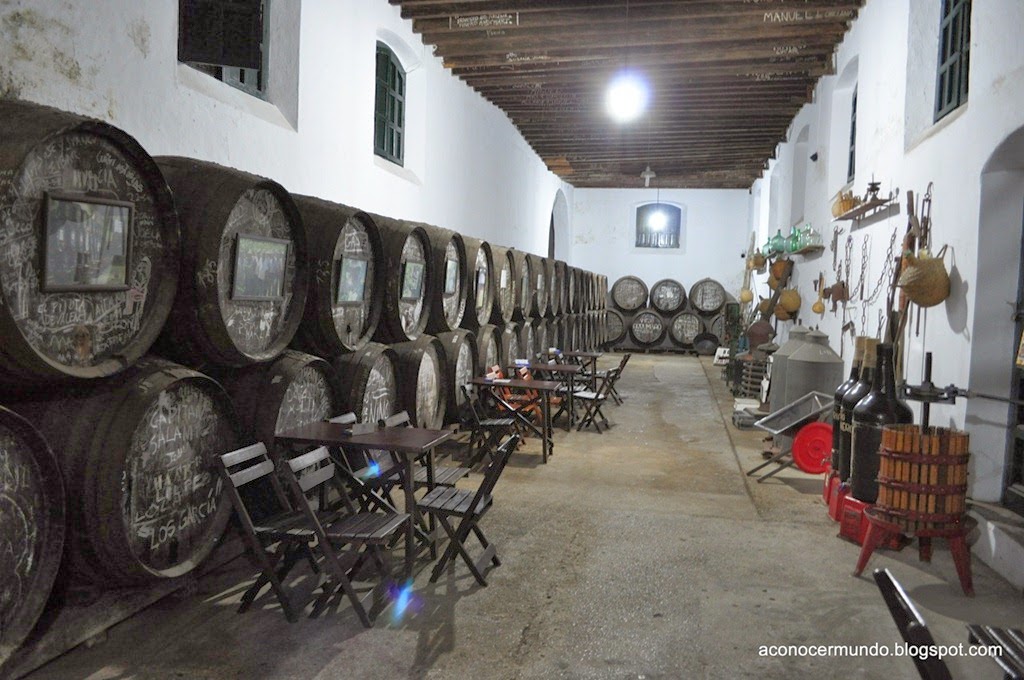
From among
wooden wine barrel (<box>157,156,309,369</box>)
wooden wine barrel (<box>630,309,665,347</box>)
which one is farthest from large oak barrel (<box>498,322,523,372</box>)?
wooden wine barrel (<box>630,309,665,347</box>)

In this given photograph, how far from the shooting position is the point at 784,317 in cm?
1008

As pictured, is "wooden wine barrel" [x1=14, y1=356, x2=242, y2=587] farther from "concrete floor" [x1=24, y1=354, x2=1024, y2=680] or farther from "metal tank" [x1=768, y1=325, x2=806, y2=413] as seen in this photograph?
"metal tank" [x1=768, y1=325, x2=806, y2=413]

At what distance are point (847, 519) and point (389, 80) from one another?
574 centimetres

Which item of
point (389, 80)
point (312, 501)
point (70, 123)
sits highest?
point (389, 80)

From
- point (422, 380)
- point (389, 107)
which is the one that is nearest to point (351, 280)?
point (422, 380)

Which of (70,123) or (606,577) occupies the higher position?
(70,123)

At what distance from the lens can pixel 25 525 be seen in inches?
85.4

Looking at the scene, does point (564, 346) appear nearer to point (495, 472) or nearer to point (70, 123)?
point (495, 472)

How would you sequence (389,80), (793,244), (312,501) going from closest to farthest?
(312,501), (389,80), (793,244)

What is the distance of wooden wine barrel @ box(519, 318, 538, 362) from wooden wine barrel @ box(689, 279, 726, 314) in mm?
9084

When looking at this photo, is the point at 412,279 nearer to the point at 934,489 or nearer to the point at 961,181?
the point at 934,489

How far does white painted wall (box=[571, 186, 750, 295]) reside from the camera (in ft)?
59.5

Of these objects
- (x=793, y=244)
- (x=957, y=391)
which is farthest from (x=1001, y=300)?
(x=793, y=244)

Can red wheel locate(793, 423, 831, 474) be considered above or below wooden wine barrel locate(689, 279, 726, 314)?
below
